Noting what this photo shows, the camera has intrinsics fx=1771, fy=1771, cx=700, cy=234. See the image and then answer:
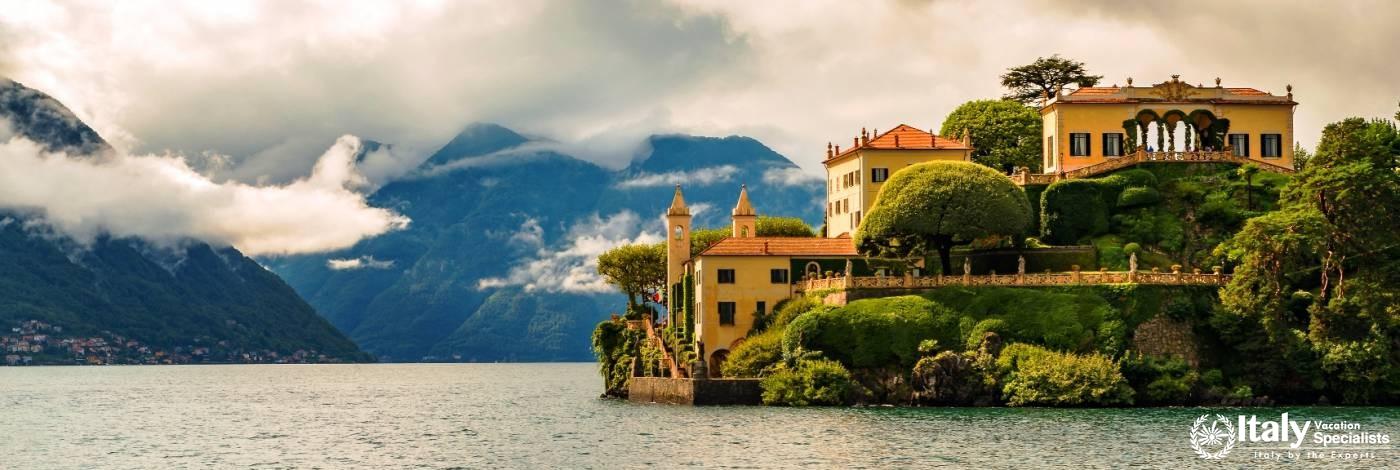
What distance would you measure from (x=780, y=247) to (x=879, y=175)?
1383 cm

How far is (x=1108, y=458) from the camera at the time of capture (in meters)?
69.8

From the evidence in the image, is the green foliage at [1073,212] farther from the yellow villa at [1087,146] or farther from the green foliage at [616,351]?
the green foliage at [616,351]

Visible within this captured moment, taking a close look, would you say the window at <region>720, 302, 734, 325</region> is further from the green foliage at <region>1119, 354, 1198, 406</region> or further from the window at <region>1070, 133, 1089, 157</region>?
the window at <region>1070, 133, 1089, 157</region>

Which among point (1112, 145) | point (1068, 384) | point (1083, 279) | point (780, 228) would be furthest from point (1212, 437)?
point (780, 228)

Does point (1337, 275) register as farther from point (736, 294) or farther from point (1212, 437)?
point (736, 294)

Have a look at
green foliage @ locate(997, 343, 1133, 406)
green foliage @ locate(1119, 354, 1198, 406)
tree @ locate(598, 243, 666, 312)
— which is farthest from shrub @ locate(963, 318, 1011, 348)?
tree @ locate(598, 243, 666, 312)

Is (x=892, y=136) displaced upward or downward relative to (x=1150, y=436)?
upward

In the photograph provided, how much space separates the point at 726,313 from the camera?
10975 cm

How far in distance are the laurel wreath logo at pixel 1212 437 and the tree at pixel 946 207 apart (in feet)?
71.3

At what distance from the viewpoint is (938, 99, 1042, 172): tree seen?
13462cm

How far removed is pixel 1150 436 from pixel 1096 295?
23.4 m

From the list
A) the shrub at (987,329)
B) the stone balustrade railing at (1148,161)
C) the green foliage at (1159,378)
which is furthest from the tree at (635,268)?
the green foliage at (1159,378)

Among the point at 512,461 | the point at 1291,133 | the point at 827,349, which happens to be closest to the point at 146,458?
the point at 512,461

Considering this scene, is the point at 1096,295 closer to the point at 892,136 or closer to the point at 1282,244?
the point at 1282,244
